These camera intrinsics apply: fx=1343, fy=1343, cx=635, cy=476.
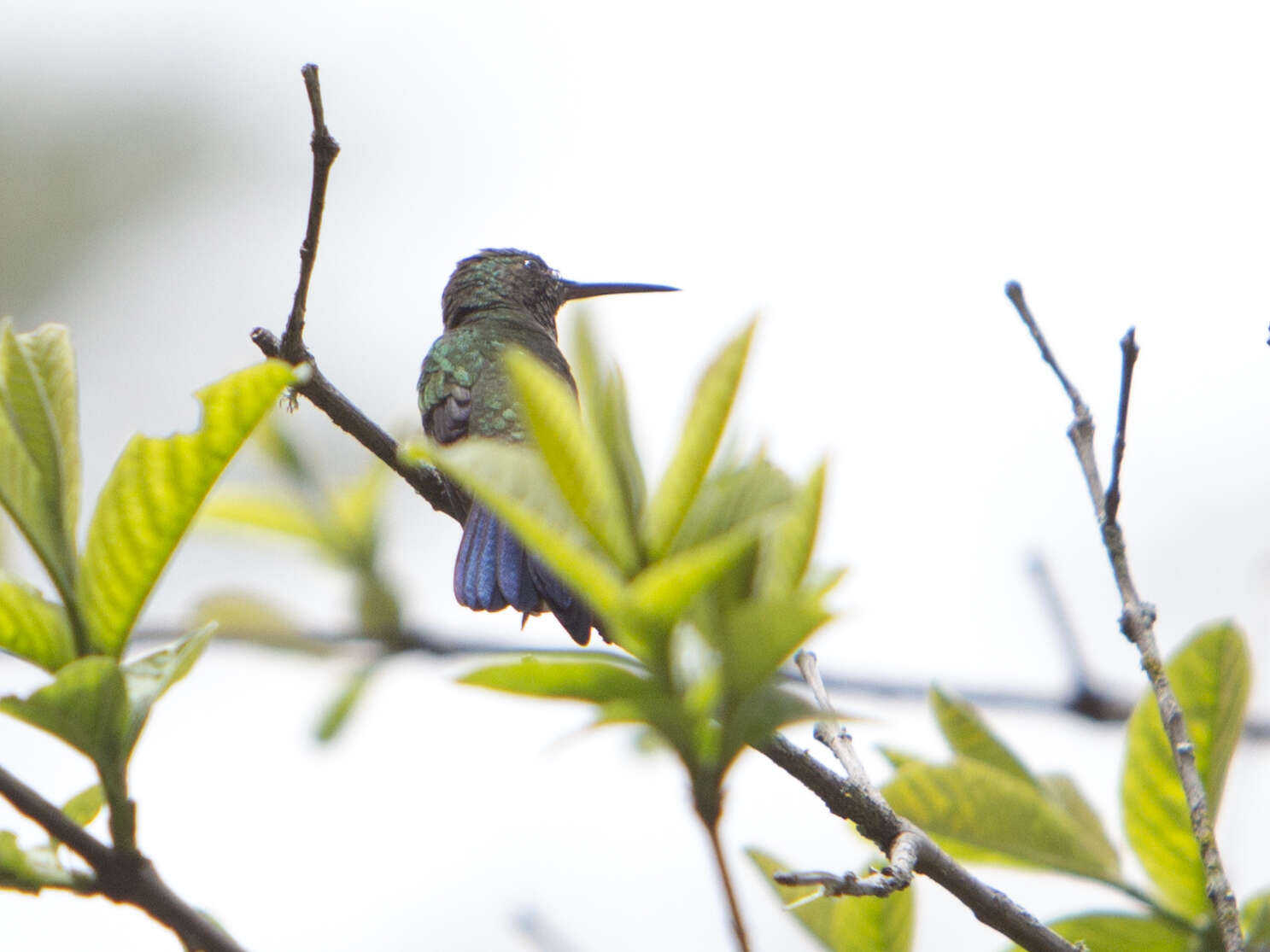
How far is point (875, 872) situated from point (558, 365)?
182 inches

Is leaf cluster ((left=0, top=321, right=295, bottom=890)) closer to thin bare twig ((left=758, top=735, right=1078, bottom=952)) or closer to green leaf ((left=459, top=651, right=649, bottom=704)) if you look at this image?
green leaf ((left=459, top=651, right=649, bottom=704))

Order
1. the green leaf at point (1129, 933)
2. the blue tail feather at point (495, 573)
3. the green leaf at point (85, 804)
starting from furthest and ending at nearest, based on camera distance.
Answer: the blue tail feather at point (495, 573) → the green leaf at point (1129, 933) → the green leaf at point (85, 804)

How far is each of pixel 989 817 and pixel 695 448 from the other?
124 centimetres

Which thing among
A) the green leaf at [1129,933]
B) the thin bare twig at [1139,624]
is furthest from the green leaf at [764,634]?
the green leaf at [1129,933]

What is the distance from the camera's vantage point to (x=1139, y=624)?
1812 millimetres

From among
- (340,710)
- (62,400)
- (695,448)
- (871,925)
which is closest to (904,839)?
(871,925)

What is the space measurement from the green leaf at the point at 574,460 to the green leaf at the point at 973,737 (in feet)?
4.25

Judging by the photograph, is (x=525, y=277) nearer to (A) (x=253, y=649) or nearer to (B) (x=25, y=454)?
(A) (x=253, y=649)

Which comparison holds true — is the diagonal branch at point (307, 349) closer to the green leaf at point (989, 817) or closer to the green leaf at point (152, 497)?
the green leaf at point (152, 497)

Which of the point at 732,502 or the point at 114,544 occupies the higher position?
the point at 732,502

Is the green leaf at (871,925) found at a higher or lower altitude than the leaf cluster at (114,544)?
lower

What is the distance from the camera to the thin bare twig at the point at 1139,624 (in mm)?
1670

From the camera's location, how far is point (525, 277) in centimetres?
723

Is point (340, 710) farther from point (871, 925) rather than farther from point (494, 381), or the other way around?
point (494, 381)
